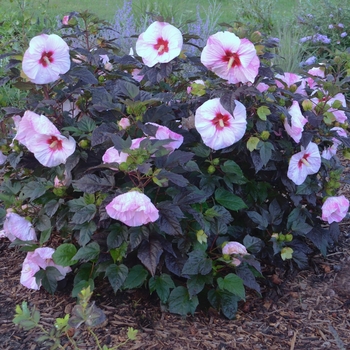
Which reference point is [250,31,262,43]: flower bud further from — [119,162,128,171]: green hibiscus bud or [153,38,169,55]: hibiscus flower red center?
[119,162,128,171]: green hibiscus bud

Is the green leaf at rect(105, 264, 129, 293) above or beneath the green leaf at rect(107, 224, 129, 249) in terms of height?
beneath

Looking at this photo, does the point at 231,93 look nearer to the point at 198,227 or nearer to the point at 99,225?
the point at 198,227

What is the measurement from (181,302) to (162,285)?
97 mm

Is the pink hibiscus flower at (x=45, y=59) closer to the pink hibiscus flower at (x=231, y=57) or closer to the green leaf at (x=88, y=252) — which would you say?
the pink hibiscus flower at (x=231, y=57)

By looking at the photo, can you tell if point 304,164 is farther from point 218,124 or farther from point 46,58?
point 46,58

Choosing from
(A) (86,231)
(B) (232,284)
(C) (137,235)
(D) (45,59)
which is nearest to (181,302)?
(B) (232,284)

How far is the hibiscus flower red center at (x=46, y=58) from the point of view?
1833 mm

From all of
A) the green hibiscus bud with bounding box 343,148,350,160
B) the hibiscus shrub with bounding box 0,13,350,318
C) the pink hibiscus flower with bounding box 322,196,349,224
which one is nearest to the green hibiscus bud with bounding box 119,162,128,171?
the hibiscus shrub with bounding box 0,13,350,318

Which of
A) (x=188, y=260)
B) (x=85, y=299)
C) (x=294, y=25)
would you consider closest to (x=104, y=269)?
(x=188, y=260)

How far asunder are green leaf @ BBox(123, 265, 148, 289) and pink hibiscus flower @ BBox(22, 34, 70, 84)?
2.47ft

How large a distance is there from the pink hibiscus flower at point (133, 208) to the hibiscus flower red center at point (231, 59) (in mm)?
596

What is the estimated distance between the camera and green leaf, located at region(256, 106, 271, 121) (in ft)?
6.29

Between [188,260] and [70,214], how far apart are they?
0.50 m

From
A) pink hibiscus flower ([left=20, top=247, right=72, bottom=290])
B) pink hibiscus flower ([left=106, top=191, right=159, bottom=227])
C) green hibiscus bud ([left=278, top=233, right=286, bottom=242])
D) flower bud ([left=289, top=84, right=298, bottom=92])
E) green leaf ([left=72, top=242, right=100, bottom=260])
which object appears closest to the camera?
pink hibiscus flower ([left=106, top=191, right=159, bottom=227])
